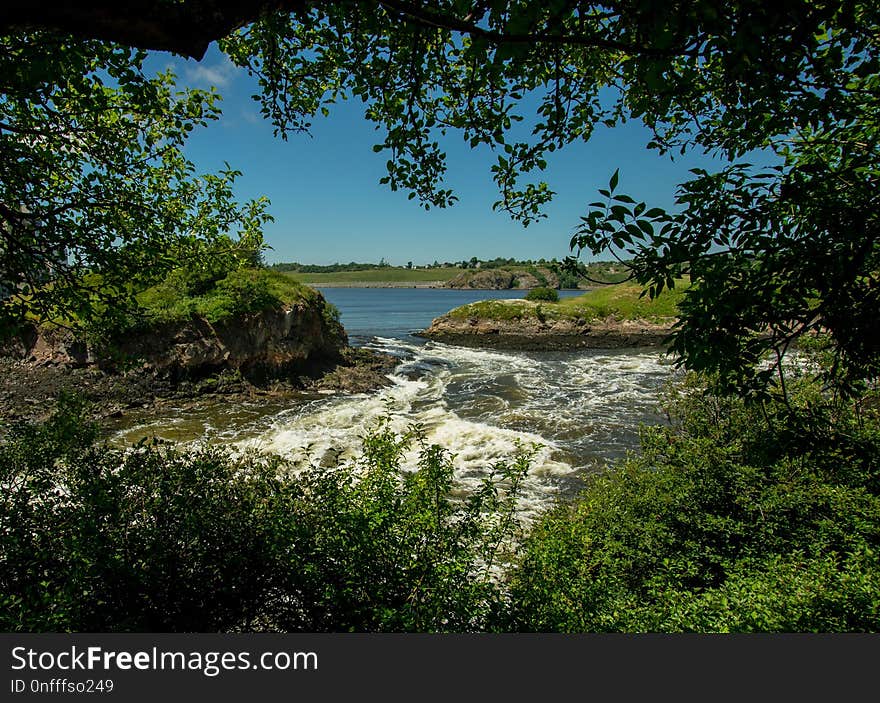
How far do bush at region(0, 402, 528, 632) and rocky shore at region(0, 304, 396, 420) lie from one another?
14.2 m

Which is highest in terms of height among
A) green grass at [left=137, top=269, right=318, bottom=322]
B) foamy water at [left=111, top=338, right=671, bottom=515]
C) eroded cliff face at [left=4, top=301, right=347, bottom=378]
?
green grass at [left=137, top=269, right=318, bottom=322]

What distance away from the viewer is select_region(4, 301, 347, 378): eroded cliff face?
70.3 feet

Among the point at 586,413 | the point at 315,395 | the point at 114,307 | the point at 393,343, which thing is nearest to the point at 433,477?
the point at 114,307

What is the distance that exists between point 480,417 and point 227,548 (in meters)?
17.8

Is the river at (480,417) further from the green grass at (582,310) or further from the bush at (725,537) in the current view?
the green grass at (582,310)

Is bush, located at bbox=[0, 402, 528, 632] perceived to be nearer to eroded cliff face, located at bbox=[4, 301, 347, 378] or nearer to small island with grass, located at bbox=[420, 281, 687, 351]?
eroded cliff face, located at bbox=[4, 301, 347, 378]

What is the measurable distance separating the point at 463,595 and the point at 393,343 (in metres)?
44.6

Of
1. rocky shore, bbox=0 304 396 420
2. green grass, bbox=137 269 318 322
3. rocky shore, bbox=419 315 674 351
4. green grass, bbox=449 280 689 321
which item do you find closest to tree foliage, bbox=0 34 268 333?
rocky shore, bbox=0 304 396 420

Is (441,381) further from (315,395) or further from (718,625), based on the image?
(718,625)

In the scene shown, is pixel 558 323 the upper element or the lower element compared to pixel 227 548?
upper

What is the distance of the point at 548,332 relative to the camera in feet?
176

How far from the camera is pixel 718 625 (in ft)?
14.7

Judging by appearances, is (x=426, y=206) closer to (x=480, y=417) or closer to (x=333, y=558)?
(x=333, y=558)

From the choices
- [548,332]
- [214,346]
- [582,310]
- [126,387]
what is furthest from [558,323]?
[126,387]
